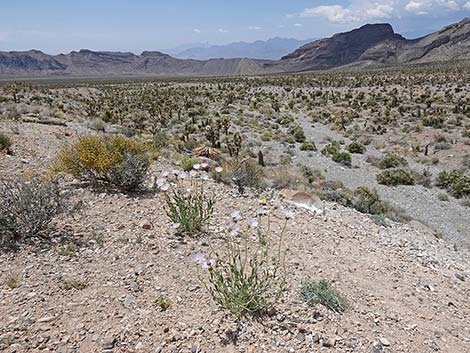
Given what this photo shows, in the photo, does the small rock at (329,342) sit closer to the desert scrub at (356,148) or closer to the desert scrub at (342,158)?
the desert scrub at (342,158)

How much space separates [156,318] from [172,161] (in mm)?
6157

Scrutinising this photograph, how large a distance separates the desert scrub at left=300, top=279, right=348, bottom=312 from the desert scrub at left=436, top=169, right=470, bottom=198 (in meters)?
10.00

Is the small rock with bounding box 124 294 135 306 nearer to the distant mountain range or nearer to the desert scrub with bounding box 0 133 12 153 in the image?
the desert scrub with bounding box 0 133 12 153

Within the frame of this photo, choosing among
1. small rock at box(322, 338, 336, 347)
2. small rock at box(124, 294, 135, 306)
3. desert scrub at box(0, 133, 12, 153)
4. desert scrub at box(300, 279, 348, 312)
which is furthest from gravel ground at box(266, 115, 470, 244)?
desert scrub at box(0, 133, 12, 153)

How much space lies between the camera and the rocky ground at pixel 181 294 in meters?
3.50

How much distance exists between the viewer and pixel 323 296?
13.6 feet

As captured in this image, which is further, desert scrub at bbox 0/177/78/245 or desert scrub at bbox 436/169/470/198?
desert scrub at bbox 436/169/470/198

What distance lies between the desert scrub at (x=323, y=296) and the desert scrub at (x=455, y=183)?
10.00 metres

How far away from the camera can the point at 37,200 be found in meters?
4.85

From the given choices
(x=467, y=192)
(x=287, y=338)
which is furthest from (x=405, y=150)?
(x=287, y=338)

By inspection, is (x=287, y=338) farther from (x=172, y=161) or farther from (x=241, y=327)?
(x=172, y=161)

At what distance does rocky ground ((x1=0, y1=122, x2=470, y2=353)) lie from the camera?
3.50 m

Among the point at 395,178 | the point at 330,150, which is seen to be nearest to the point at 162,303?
the point at 395,178

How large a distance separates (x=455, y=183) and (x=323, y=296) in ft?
35.0
